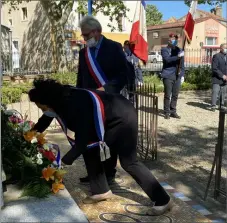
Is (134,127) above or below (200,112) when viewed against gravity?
above

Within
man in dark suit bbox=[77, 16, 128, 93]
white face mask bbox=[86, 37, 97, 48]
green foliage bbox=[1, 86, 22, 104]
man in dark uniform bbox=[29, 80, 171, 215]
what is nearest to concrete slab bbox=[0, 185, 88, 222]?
man in dark uniform bbox=[29, 80, 171, 215]

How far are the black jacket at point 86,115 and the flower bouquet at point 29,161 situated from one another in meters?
0.43

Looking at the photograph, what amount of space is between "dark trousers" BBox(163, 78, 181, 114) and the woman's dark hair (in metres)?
5.18

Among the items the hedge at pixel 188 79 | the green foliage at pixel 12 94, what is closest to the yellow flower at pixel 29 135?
the green foliage at pixel 12 94

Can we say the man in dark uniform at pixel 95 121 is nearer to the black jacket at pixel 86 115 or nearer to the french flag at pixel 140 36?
the black jacket at pixel 86 115

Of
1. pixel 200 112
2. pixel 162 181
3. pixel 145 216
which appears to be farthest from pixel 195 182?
pixel 200 112

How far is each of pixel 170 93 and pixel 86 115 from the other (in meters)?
5.25

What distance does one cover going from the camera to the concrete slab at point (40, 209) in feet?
9.99

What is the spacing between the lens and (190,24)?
26.3 ft

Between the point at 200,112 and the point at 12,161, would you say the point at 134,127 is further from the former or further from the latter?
the point at 200,112

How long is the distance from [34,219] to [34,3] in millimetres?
29085

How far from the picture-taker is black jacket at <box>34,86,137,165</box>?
3102 mm

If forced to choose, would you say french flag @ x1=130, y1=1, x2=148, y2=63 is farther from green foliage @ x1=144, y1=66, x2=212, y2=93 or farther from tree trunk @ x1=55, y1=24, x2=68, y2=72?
tree trunk @ x1=55, y1=24, x2=68, y2=72

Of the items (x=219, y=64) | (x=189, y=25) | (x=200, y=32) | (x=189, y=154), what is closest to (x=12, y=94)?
(x=189, y=25)
